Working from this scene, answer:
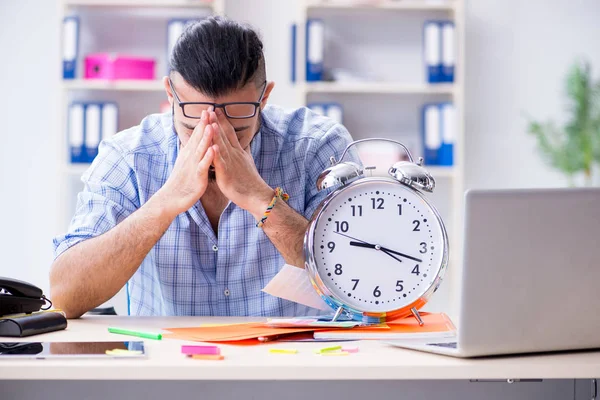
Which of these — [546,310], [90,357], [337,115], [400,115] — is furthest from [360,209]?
[400,115]

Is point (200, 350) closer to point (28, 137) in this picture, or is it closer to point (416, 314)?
point (416, 314)

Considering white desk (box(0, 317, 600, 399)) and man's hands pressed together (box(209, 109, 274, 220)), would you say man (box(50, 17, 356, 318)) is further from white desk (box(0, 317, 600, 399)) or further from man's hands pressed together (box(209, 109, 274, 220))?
white desk (box(0, 317, 600, 399))

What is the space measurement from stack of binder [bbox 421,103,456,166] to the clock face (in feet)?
8.31

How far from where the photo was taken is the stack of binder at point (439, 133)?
374cm

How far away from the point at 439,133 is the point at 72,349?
9.79 feet

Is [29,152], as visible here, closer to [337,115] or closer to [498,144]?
[337,115]

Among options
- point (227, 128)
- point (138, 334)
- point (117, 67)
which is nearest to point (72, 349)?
point (138, 334)

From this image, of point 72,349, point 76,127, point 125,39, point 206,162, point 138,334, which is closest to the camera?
point 72,349

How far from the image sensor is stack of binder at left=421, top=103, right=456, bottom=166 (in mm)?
3736

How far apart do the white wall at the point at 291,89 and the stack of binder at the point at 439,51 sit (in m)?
0.33

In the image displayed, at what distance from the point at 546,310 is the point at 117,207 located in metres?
1.04

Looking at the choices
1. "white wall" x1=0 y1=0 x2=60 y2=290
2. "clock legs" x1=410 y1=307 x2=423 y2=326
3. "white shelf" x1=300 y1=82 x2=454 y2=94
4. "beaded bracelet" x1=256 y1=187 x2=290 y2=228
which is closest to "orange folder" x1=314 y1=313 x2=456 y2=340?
"clock legs" x1=410 y1=307 x2=423 y2=326

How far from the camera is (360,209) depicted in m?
1.26

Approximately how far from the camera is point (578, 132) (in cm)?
391
